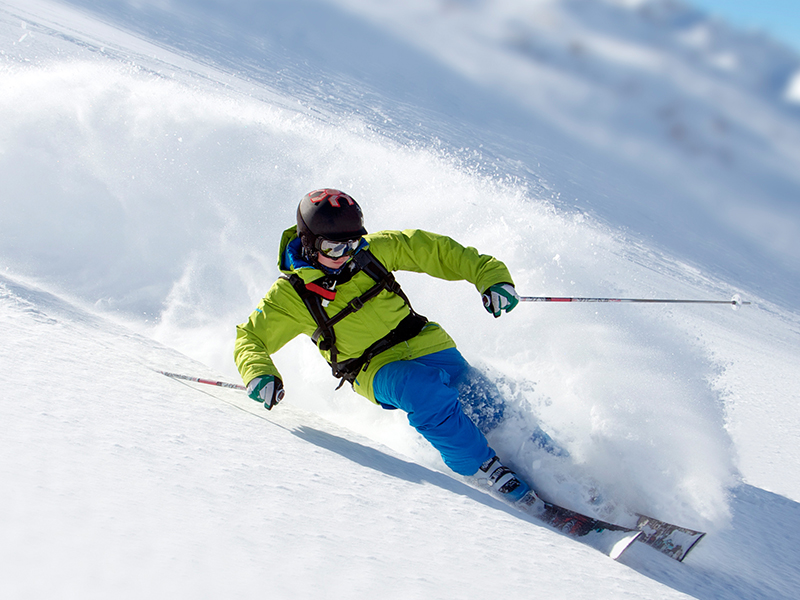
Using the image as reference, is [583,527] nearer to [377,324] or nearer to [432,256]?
[377,324]

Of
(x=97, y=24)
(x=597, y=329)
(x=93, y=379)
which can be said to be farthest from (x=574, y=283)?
(x=97, y=24)

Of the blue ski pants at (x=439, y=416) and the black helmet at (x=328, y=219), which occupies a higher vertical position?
the black helmet at (x=328, y=219)

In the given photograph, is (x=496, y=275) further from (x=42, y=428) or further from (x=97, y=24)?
(x=97, y=24)

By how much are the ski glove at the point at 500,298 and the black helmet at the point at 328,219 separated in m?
0.82

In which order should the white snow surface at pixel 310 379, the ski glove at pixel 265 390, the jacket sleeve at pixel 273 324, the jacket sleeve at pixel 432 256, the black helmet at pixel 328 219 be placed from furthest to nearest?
the jacket sleeve at pixel 432 256
the jacket sleeve at pixel 273 324
the black helmet at pixel 328 219
the ski glove at pixel 265 390
the white snow surface at pixel 310 379

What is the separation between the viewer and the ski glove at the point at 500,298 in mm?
3090

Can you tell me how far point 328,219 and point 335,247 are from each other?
0.49 feet

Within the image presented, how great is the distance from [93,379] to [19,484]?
1.06m

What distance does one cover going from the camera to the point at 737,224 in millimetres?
17531

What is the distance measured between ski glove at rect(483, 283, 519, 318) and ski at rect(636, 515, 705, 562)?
126 centimetres

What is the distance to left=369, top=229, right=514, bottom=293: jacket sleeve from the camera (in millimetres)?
3252

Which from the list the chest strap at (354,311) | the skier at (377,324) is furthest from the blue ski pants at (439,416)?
the chest strap at (354,311)

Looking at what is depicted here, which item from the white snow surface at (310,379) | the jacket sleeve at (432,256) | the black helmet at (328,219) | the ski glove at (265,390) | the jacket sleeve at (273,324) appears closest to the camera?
the white snow surface at (310,379)

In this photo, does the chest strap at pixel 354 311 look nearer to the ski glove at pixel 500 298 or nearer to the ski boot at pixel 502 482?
the ski glove at pixel 500 298
